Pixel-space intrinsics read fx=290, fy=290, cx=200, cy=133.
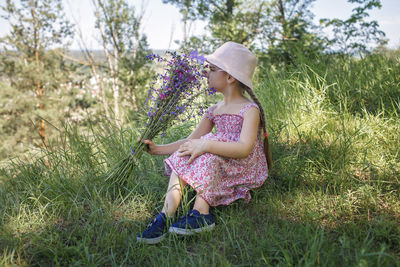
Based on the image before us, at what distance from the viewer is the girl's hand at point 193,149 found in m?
1.84

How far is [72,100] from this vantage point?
585 inches

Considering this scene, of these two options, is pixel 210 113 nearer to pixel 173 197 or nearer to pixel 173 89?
pixel 173 89

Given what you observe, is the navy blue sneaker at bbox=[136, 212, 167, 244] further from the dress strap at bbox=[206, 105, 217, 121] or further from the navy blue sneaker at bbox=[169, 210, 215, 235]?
the dress strap at bbox=[206, 105, 217, 121]

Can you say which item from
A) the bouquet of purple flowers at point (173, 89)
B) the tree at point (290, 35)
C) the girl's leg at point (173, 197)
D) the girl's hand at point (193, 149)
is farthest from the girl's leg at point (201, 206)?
the tree at point (290, 35)

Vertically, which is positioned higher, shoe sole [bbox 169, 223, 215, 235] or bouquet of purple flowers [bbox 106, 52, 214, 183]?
bouquet of purple flowers [bbox 106, 52, 214, 183]

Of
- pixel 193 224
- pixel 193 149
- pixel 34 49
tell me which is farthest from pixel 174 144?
pixel 34 49

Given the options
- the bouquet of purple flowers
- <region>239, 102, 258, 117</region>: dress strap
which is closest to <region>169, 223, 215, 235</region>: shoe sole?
the bouquet of purple flowers

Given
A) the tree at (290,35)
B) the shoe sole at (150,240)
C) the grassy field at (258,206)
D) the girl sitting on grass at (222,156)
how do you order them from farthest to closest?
1. the tree at (290,35)
2. the girl sitting on grass at (222,156)
3. the shoe sole at (150,240)
4. the grassy field at (258,206)

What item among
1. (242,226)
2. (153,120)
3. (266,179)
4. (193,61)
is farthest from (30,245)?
(266,179)

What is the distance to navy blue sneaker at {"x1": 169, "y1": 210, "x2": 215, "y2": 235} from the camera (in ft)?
5.43

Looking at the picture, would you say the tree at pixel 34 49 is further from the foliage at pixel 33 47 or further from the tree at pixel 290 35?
the tree at pixel 290 35

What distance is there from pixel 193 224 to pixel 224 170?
1.35 ft

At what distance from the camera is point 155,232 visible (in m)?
1.67

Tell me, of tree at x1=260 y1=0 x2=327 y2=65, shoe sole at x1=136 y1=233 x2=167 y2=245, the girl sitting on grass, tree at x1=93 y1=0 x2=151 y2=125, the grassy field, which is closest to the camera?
the grassy field
